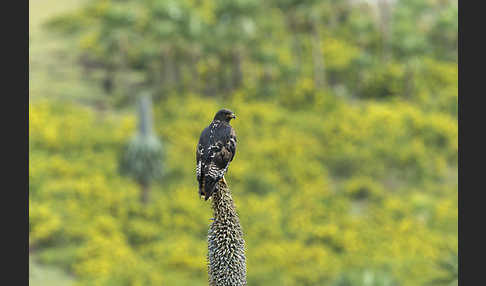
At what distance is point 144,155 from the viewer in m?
43.8

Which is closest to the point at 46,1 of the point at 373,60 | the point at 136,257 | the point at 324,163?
the point at 373,60

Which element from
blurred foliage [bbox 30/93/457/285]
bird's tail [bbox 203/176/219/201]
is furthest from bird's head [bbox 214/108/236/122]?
blurred foliage [bbox 30/93/457/285]

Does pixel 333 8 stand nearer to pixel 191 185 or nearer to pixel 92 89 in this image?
pixel 92 89

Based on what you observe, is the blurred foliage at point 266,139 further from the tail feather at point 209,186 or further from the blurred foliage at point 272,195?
the tail feather at point 209,186

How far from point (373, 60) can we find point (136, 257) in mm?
35727

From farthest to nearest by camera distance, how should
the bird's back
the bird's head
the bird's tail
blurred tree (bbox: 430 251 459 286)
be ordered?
blurred tree (bbox: 430 251 459 286), the bird's head, the bird's back, the bird's tail

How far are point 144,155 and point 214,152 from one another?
35109 millimetres

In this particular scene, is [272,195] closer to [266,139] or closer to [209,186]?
[266,139]

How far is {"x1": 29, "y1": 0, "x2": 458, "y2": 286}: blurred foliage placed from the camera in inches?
1518


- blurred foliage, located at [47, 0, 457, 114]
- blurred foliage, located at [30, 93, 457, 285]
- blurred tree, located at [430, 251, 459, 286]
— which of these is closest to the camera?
blurred tree, located at [430, 251, 459, 286]

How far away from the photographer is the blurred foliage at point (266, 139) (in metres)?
38.6

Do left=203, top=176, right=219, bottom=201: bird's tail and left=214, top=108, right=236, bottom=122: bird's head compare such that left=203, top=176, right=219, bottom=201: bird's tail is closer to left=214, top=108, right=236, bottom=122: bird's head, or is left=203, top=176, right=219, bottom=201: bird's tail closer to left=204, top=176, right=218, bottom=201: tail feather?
left=204, top=176, right=218, bottom=201: tail feather

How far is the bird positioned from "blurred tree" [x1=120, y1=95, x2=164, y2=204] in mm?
34604

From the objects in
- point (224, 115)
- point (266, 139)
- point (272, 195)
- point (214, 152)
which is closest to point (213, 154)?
point (214, 152)
